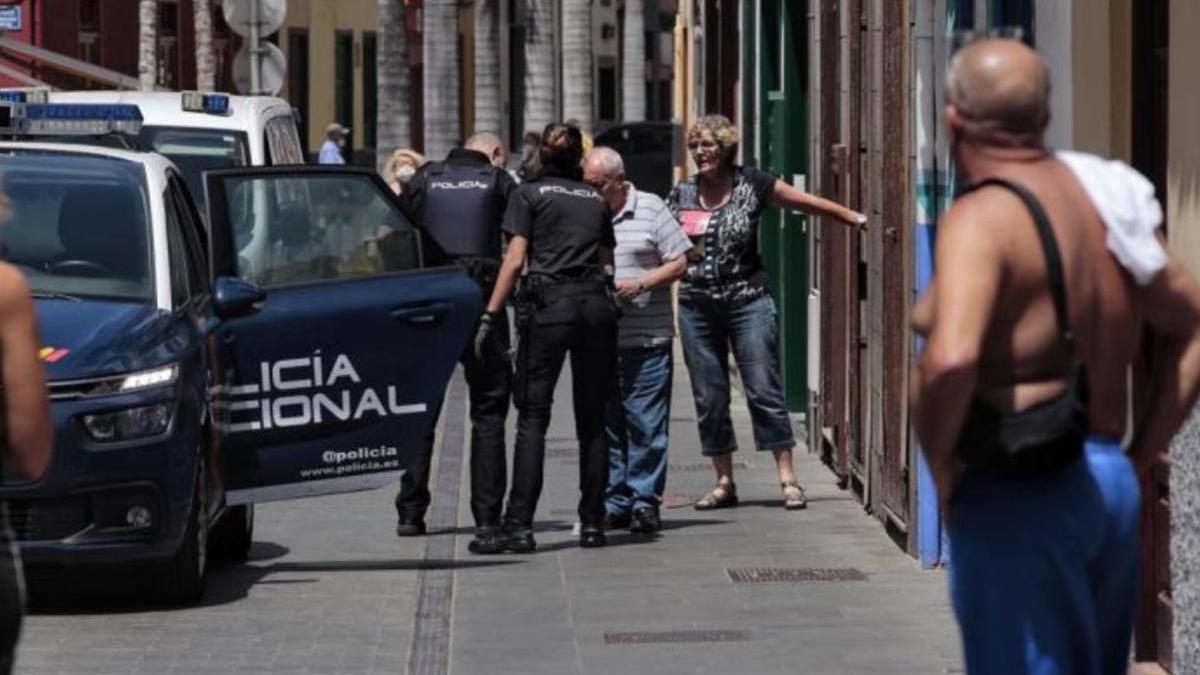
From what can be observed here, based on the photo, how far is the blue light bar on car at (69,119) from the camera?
1506 cm

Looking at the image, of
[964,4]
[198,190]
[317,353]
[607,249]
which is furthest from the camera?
[198,190]

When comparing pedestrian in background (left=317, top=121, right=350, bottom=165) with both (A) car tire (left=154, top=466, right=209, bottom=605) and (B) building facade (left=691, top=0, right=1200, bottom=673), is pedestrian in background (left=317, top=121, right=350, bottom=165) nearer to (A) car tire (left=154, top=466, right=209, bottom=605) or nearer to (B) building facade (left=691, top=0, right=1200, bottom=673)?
(B) building facade (left=691, top=0, right=1200, bottom=673)

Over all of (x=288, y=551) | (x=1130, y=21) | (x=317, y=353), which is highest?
(x=1130, y=21)

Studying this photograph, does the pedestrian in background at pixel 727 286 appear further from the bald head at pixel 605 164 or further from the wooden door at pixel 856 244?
the bald head at pixel 605 164

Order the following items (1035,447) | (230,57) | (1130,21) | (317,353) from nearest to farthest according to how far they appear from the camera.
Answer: (1035,447)
(1130,21)
(317,353)
(230,57)

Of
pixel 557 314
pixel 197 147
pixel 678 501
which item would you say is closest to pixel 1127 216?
pixel 557 314

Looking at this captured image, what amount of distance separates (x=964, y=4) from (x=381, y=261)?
8.84 feet

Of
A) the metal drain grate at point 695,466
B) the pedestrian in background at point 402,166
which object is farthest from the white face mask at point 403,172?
the metal drain grate at point 695,466

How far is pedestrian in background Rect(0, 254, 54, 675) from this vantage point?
5879mm

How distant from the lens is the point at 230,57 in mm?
63188

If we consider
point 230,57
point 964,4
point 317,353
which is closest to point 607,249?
point 317,353

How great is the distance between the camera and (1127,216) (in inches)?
228

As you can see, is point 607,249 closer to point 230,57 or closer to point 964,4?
point 964,4

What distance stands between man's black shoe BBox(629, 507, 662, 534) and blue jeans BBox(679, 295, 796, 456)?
2.50ft
